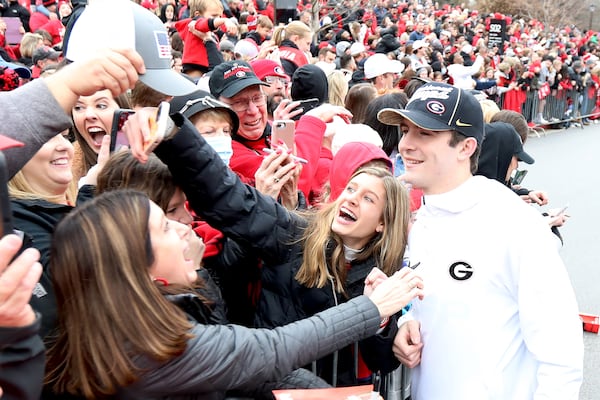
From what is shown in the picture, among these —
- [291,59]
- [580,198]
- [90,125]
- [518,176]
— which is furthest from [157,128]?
[580,198]

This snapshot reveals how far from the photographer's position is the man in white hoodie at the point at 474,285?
2301 mm

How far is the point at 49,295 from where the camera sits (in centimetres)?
195

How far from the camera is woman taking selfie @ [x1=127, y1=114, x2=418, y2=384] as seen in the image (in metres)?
2.42

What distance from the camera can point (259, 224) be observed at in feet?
8.20

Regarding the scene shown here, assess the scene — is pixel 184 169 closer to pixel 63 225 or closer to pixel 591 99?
pixel 63 225

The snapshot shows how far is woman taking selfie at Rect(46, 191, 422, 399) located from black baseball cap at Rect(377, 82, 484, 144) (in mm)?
1180

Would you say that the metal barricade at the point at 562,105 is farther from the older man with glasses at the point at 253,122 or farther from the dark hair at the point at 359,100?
the older man with glasses at the point at 253,122

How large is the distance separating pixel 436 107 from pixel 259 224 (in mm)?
905

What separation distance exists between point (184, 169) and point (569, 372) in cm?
156

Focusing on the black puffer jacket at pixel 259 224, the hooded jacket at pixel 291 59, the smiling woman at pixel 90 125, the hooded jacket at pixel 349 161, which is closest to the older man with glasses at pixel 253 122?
the hooded jacket at pixel 349 161

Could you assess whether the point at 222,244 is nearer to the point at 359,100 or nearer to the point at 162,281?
the point at 162,281

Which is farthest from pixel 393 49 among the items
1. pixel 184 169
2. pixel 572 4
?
pixel 572 4

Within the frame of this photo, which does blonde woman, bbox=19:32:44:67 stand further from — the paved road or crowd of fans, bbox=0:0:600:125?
the paved road

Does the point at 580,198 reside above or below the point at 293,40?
below
